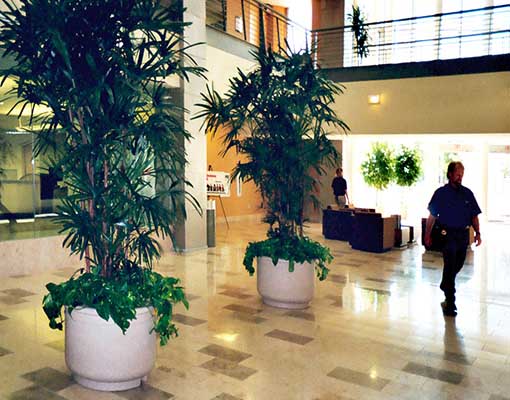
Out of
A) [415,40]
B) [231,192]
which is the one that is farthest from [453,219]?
[231,192]

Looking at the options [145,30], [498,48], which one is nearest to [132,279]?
[145,30]

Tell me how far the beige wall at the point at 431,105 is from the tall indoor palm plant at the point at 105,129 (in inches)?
361

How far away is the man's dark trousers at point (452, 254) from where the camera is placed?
5957 mm

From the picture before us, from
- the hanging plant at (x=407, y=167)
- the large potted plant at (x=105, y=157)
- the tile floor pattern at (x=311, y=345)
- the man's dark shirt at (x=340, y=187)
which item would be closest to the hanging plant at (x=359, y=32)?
the man's dark shirt at (x=340, y=187)

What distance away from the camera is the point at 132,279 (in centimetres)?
399

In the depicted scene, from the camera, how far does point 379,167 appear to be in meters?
16.0

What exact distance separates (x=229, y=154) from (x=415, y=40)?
6.24 meters

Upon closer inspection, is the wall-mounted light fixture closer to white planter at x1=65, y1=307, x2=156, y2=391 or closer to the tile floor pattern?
the tile floor pattern

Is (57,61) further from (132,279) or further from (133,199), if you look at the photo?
(132,279)

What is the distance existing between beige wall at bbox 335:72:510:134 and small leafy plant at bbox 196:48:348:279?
6.60 meters

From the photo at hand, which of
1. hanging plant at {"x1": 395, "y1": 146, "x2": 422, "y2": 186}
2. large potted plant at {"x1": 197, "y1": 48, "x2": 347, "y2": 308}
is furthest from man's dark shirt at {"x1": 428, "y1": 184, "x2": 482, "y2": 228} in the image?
hanging plant at {"x1": 395, "y1": 146, "x2": 422, "y2": 186}

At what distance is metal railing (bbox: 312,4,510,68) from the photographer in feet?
44.5

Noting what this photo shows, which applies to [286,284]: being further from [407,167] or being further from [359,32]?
[407,167]

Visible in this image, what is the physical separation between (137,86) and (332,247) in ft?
26.2
